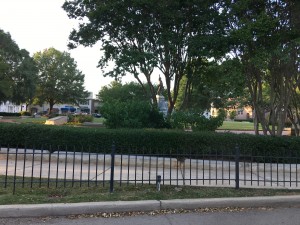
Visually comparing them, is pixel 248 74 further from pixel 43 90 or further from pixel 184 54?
pixel 43 90

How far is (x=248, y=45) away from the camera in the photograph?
1270 centimetres

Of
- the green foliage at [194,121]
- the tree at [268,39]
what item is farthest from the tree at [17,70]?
the tree at [268,39]

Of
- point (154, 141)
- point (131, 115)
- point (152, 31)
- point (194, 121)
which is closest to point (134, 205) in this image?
point (154, 141)

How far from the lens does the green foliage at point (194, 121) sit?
14.9m

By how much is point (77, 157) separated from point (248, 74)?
26.4ft

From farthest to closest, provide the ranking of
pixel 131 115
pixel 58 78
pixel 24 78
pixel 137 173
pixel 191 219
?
pixel 58 78, pixel 24 78, pixel 131 115, pixel 137 173, pixel 191 219

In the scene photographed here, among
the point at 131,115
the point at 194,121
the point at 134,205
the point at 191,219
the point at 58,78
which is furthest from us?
the point at 58,78

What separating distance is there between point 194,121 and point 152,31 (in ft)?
18.2

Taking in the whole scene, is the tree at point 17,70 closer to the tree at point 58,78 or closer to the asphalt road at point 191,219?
Result: the tree at point 58,78

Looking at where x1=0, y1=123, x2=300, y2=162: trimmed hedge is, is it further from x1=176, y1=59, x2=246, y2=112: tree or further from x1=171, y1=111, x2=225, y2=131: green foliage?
x1=171, y1=111, x2=225, y2=131: green foliage

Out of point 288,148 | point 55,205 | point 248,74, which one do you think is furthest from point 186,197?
point 248,74

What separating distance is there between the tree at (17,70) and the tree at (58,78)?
13.4 meters

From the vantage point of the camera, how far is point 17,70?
51.2 metres

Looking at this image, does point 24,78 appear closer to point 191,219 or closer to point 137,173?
point 137,173
